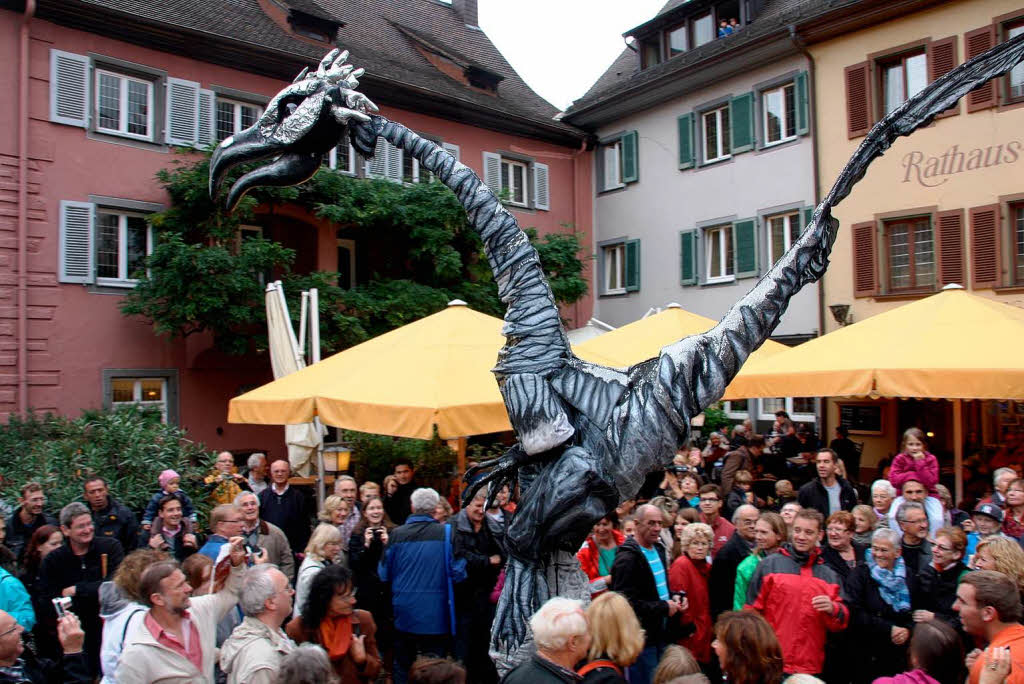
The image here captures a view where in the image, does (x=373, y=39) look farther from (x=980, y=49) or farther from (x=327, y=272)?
(x=980, y=49)

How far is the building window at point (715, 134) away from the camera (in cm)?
1969

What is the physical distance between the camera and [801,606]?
4680 millimetres

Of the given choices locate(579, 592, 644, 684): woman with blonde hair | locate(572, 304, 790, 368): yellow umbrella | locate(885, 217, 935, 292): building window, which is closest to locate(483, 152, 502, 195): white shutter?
locate(885, 217, 935, 292): building window

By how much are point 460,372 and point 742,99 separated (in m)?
14.3

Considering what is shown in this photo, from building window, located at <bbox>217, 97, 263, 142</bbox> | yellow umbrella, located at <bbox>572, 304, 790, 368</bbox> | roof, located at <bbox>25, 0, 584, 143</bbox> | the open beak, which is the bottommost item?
yellow umbrella, located at <bbox>572, 304, 790, 368</bbox>

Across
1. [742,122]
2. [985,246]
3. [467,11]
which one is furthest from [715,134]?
[467,11]

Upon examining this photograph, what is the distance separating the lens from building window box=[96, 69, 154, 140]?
15.4 m

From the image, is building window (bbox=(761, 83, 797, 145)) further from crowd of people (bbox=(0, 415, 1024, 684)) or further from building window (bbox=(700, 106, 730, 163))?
crowd of people (bbox=(0, 415, 1024, 684))

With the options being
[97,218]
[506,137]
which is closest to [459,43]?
[506,137]

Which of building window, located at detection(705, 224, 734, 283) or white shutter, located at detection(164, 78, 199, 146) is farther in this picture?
building window, located at detection(705, 224, 734, 283)

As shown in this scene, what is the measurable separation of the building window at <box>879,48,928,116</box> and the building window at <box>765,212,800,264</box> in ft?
9.28

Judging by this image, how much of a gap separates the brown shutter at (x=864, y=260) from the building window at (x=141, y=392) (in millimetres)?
13169

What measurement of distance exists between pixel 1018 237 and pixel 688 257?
700cm

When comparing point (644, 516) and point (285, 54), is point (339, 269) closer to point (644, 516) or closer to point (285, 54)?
point (285, 54)
